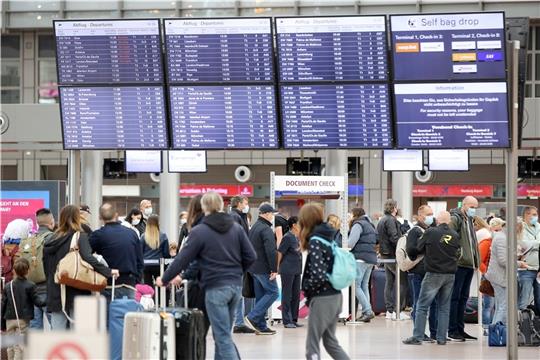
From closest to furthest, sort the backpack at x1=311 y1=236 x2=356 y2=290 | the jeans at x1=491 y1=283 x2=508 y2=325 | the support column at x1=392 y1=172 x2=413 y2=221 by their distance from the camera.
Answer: the backpack at x1=311 y1=236 x2=356 y2=290
the jeans at x1=491 y1=283 x2=508 y2=325
the support column at x1=392 y1=172 x2=413 y2=221

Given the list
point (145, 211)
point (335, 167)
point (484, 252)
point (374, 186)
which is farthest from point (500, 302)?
point (374, 186)

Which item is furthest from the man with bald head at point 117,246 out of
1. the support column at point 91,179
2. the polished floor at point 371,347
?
the support column at point 91,179

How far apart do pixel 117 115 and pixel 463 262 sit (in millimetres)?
4766

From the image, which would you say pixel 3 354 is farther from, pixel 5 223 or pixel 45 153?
pixel 45 153

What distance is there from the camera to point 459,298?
1582cm

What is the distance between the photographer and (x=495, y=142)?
13125mm

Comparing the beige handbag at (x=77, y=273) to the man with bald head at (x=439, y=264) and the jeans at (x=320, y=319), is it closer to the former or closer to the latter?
the jeans at (x=320, y=319)

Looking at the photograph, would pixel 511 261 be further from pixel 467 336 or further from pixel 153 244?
pixel 153 244

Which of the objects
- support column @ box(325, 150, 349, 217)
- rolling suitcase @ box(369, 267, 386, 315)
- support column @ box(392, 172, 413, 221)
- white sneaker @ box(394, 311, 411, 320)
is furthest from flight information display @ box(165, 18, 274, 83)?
support column @ box(392, 172, 413, 221)

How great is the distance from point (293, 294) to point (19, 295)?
6.37 metres

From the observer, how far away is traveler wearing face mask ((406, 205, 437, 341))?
1543 cm

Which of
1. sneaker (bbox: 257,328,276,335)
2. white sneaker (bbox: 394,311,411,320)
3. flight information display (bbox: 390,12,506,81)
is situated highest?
flight information display (bbox: 390,12,506,81)

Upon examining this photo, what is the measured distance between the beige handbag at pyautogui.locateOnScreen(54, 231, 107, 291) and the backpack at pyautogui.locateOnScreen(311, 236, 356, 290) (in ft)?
7.19

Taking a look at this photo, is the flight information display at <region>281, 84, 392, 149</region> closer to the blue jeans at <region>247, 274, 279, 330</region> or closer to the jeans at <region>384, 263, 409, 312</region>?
the blue jeans at <region>247, 274, 279, 330</region>
